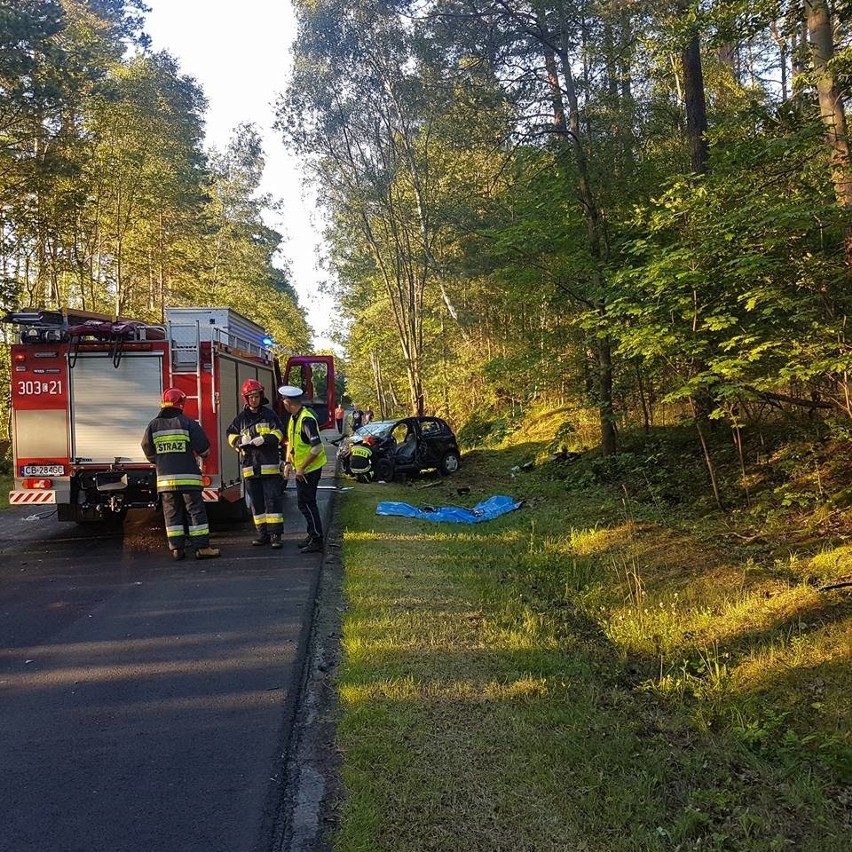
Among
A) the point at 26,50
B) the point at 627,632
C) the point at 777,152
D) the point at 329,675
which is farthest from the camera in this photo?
the point at 26,50

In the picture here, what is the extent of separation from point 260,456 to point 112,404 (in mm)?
2045

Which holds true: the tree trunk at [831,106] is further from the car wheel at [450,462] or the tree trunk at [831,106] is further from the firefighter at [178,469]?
the car wheel at [450,462]

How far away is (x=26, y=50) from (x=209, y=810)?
12120mm

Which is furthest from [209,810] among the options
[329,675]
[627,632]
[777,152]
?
[777,152]

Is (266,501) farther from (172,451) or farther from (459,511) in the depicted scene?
(459,511)

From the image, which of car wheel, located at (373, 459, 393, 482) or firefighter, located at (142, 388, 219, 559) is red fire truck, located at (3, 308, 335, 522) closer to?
firefighter, located at (142, 388, 219, 559)

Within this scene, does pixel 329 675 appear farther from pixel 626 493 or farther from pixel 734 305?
pixel 626 493

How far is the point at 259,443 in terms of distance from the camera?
26.8 feet

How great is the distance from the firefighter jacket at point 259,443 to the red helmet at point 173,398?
2.20 ft

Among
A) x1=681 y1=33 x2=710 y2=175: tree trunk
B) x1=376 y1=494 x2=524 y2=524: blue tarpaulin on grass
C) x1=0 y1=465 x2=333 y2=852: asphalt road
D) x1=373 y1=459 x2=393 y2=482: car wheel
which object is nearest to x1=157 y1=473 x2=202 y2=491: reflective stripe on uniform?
x1=0 y1=465 x2=333 y2=852: asphalt road

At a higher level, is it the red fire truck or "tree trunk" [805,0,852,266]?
"tree trunk" [805,0,852,266]

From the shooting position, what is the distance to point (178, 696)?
4.16m

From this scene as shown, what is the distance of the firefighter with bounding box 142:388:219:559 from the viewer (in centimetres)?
768

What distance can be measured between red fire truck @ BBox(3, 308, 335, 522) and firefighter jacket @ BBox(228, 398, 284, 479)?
19.7 inches
